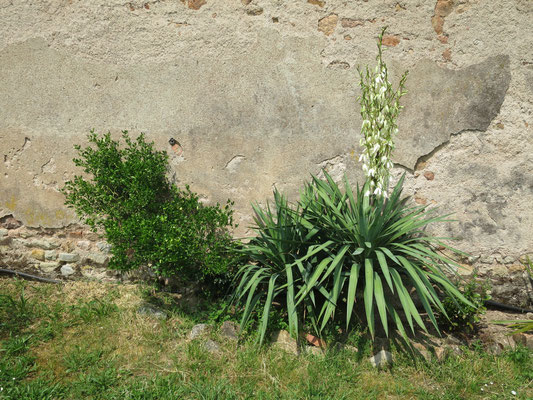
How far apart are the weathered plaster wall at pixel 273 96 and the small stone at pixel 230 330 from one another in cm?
93

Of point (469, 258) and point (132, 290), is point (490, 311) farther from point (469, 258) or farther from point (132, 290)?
point (132, 290)

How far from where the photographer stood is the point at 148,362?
2.85 m

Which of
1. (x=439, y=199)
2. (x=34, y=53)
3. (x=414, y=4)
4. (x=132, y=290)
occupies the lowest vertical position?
(x=132, y=290)

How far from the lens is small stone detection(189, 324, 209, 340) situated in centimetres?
314

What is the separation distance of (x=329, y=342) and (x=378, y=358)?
367 mm

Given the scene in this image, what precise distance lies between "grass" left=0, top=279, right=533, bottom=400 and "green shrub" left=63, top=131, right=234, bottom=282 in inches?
19.4

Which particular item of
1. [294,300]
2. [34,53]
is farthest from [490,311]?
[34,53]

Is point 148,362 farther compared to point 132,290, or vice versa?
point 132,290

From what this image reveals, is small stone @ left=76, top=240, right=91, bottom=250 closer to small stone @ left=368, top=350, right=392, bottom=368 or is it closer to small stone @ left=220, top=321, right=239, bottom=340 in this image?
small stone @ left=220, top=321, right=239, bottom=340

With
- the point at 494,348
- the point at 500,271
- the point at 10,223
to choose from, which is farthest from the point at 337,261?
the point at 10,223

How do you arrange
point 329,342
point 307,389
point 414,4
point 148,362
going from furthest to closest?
1. point 414,4
2. point 329,342
3. point 148,362
4. point 307,389

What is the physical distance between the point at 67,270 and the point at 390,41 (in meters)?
3.68

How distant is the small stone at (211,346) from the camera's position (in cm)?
298

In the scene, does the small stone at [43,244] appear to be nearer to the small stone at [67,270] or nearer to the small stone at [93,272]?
the small stone at [67,270]
